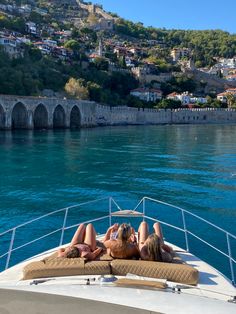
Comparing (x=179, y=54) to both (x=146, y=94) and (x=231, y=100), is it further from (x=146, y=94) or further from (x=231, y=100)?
(x=146, y=94)

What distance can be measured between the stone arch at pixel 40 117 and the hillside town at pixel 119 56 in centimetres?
1129

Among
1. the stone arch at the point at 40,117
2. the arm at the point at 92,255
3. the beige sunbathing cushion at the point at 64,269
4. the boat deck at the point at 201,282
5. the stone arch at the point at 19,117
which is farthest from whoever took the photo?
the stone arch at the point at 40,117

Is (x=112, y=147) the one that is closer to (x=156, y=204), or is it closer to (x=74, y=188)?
(x=74, y=188)

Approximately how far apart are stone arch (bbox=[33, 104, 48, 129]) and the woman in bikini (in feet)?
201

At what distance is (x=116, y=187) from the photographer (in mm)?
19312

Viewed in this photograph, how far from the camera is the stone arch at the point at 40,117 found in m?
67.5

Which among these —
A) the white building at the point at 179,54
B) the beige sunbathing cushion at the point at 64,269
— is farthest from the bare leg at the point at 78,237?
the white building at the point at 179,54

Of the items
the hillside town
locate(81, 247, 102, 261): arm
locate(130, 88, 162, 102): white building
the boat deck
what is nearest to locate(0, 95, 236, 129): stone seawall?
the hillside town

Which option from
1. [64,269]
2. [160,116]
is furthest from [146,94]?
[64,269]

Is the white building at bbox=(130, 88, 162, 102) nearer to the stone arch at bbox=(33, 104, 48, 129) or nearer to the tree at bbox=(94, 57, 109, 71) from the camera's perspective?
the tree at bbox=(94, 57, 109, 71)

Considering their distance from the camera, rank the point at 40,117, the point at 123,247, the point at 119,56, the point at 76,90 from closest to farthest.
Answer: the point at 123,247
the point at 40,117
the point at 76,90
the point at 119,56

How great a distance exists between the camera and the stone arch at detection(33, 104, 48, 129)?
221 ft

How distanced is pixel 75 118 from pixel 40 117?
318 inches

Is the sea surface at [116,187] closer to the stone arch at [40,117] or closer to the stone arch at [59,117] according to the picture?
the stone arch at [40,117]
